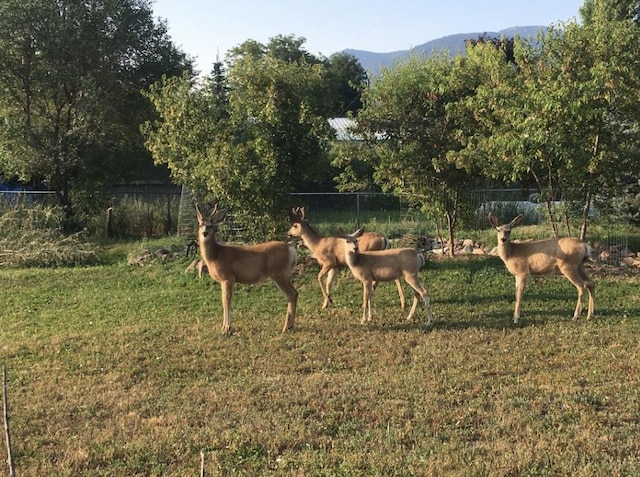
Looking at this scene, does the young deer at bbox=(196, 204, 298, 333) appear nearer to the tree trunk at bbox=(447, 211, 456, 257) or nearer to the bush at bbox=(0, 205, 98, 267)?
the tree trunk at bbox=(447, 211, 456, 257)

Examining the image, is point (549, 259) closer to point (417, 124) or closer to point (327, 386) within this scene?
point (327, 386)

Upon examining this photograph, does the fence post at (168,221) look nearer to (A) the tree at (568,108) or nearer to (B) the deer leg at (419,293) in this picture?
(A) the tree at (568,108)

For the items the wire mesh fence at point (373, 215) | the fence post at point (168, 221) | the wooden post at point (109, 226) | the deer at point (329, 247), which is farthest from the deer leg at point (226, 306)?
the wooden post at point (109, 226)

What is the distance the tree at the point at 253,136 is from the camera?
1326cm

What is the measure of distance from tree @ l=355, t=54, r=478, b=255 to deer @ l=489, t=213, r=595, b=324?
3.98 meters

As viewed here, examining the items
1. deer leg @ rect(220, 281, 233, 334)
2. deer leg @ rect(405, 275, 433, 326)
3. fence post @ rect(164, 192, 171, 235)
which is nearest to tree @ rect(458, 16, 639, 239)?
deer leg @ rect(405, 275, 433, 326)

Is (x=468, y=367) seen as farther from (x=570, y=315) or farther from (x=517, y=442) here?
(x=570, y=315)

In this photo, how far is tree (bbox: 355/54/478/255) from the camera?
1365 cm

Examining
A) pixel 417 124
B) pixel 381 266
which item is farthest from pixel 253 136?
pixel 381 266

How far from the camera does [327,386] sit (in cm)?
662

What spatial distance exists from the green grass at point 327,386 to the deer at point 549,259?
18.7 inches

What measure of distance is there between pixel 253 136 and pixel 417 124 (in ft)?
Answer: 12.0

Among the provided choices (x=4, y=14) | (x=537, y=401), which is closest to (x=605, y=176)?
(x=537, y=401)

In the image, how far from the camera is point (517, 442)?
16.6 feet
